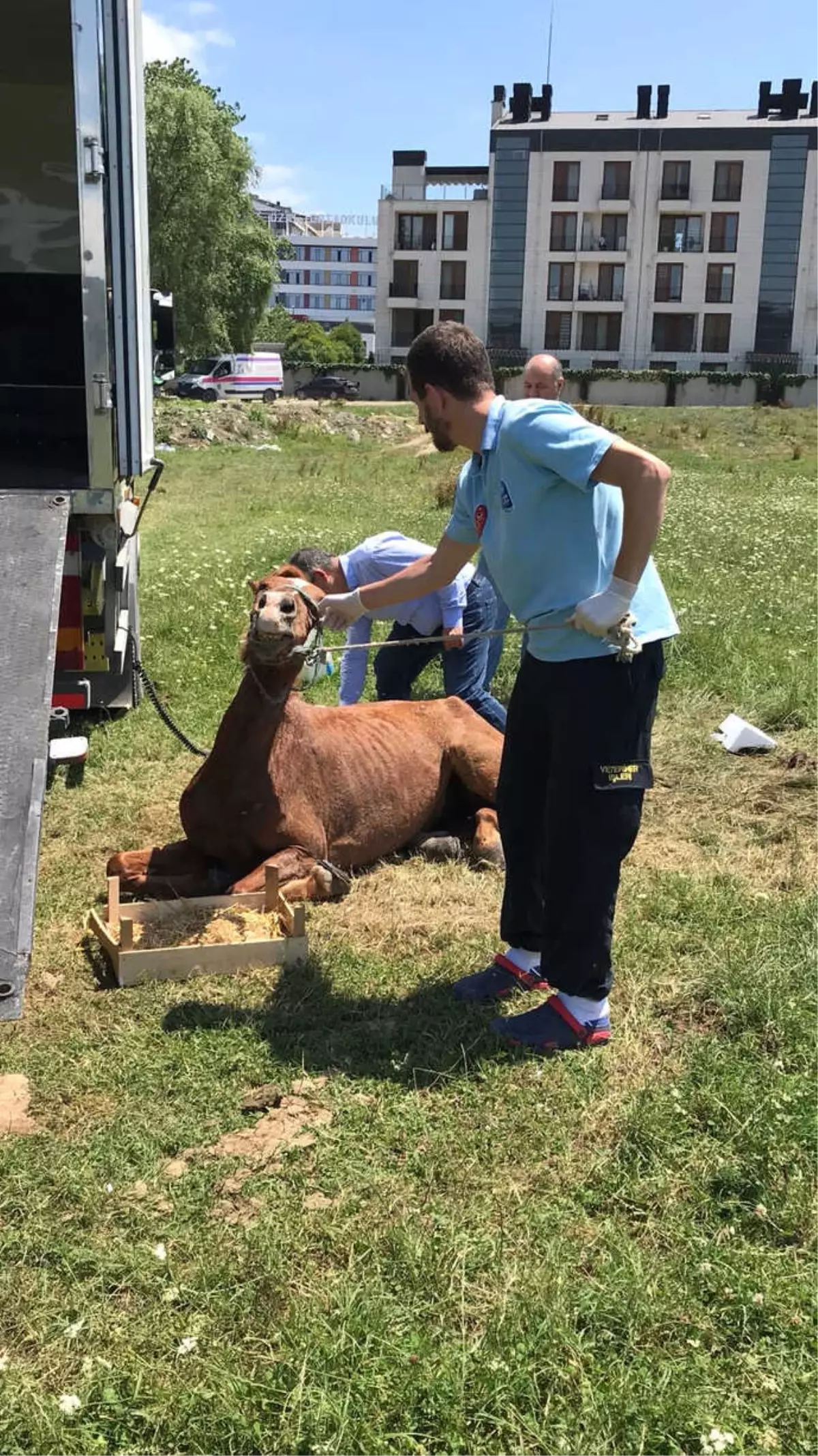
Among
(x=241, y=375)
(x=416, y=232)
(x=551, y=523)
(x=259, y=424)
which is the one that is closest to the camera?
(x=551, y=523)

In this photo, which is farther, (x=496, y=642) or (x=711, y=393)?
(x=711, y=393)

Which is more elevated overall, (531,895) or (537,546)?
(537,546)

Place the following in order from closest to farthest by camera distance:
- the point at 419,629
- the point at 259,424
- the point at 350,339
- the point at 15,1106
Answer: the point at 15,1106
the point at 419,629
the point at 259,424
the point at 350,339

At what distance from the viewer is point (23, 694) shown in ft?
13.2

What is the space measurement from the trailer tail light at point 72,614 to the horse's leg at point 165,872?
2.01 metres

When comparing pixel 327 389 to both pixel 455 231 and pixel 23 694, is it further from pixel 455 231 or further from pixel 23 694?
pixel 23 694

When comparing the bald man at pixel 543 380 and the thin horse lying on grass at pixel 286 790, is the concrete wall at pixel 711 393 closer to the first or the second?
the bald man at pixel 543 380

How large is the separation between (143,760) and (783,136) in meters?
77.3

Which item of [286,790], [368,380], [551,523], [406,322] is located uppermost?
[406,322]

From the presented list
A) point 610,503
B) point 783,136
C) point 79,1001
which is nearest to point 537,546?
point 610,503

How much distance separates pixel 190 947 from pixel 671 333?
77786 millimetres

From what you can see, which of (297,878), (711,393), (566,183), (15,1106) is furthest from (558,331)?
(15,1106)

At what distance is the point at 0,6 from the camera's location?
8.19 metres

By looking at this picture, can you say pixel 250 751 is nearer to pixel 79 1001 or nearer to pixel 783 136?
pixel 79 1001
